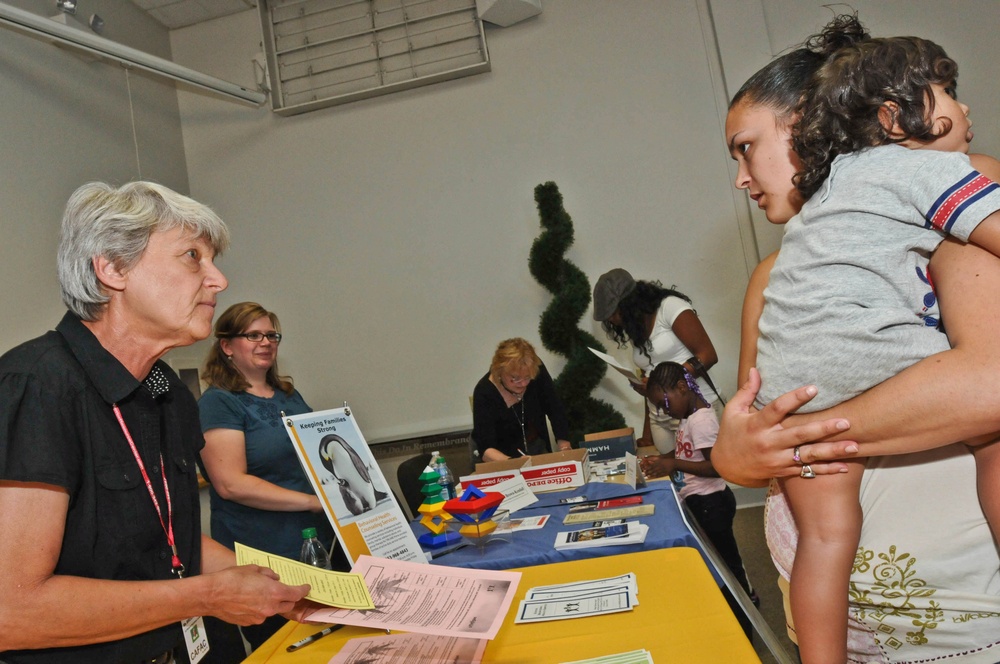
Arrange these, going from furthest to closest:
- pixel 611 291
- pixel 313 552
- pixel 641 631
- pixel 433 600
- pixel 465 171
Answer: pixel 465 171, pixel 611 291, pixel 313 552, pixel 433 600, pixel 641 631

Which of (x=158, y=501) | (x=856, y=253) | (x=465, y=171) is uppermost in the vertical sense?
(x=465, y=171)

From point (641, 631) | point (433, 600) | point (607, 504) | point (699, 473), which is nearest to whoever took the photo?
point (641, 631)

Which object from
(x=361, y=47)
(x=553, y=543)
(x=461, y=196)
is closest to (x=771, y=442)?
(x=553, y=543)

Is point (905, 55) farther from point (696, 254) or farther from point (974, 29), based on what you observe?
point (974, 29)

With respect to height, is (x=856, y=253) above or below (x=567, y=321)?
below

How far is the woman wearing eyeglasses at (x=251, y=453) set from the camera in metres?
2.54

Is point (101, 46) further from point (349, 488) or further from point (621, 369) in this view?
point (349, 488)

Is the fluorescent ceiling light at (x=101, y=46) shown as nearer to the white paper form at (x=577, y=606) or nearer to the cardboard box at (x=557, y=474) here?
the cardboard box at (x=557, y=474)

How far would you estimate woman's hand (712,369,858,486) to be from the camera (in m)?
1.01

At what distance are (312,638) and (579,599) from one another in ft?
1.92

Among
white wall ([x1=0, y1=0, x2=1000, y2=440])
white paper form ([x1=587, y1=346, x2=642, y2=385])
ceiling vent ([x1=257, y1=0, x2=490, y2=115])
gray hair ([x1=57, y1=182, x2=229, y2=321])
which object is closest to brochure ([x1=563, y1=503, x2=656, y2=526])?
white paper form ([x1=587, y1=346, x2=642, y2=385])

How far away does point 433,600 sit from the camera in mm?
1372

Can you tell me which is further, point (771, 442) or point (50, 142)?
point (50, 142)

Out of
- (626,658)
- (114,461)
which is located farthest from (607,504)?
(114,461)
